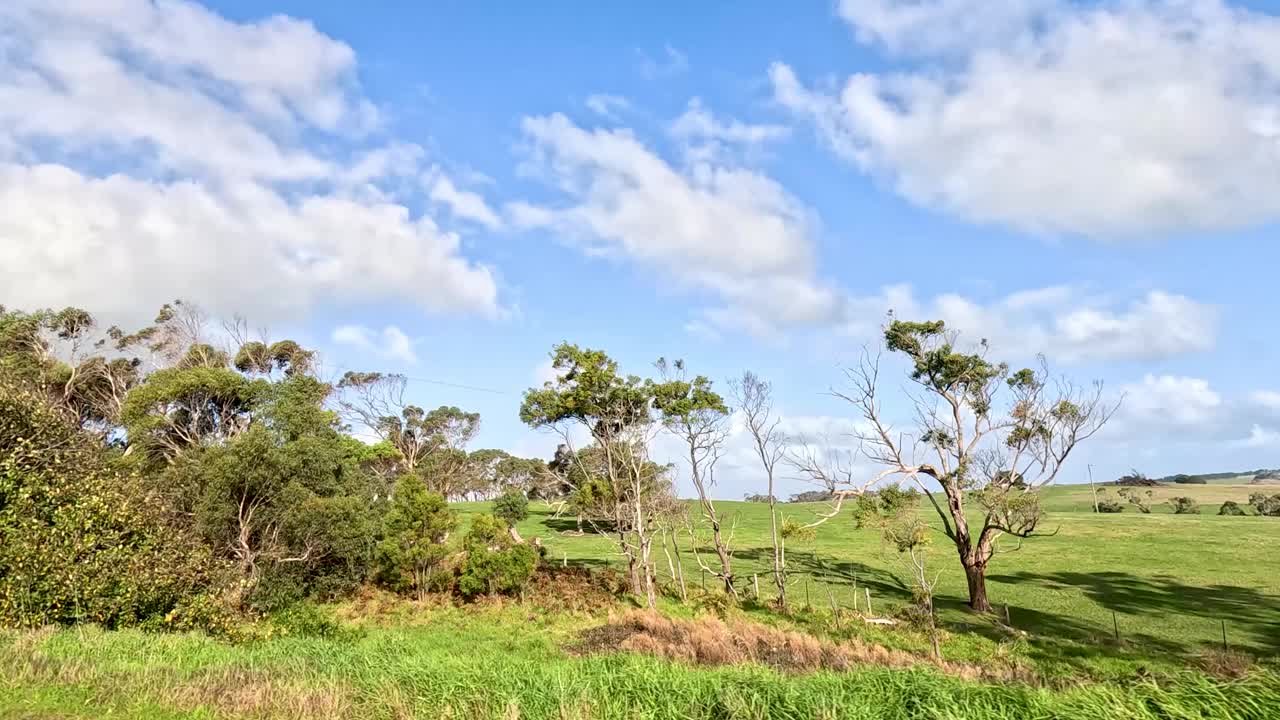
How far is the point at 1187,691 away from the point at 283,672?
12.6 metres

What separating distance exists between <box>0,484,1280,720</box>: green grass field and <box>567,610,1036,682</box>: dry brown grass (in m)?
1.64

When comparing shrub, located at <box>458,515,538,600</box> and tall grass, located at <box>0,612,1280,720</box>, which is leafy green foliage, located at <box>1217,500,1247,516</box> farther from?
tall grass, located at <box>0,612,1280,720</box>

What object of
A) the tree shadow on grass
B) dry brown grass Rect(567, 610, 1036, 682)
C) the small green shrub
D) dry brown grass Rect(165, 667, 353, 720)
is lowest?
the tree shadow on grass

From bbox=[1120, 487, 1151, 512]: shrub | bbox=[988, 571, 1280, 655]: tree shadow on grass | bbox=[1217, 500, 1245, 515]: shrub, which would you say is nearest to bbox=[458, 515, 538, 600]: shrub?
bbox=[988, 571, 1280, 655]: tree shadow on grass

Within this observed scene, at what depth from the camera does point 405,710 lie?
933 centimetres

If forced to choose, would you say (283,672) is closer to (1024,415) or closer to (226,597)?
(226,597)

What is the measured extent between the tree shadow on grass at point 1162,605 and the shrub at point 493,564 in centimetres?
2347

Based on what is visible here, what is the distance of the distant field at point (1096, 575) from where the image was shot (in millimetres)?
28222

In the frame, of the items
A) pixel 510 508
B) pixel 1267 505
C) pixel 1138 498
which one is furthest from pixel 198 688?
pixel 1138 498

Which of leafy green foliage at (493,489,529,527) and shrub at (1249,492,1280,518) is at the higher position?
leafy green foliage at (493,489,529,527)

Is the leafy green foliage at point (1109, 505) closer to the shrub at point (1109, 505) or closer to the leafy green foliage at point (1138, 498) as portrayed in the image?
the shrub at point (1109, 505)

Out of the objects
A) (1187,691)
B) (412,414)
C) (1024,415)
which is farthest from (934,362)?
(412,414)

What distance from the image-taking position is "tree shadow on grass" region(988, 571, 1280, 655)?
26266 mm

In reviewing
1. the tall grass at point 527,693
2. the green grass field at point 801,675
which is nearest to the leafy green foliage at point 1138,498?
the green grass field at point 801,675
